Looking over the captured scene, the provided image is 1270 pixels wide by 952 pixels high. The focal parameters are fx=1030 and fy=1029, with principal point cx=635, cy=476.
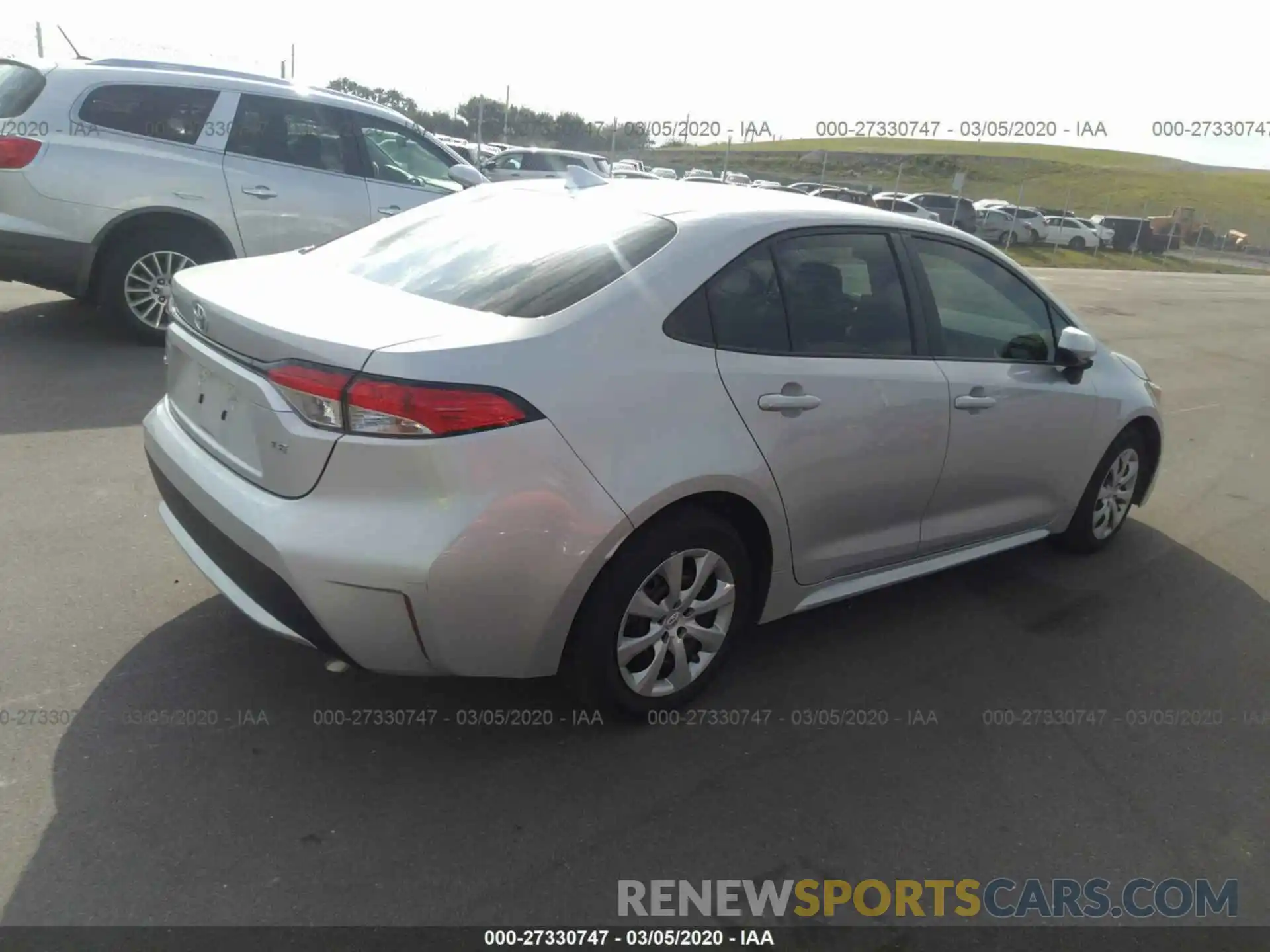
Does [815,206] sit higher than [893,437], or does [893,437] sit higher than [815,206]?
[815,206]

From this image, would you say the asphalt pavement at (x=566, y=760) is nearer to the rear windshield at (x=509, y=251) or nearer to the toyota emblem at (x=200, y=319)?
the toyota emblem at (x=200, y=319)

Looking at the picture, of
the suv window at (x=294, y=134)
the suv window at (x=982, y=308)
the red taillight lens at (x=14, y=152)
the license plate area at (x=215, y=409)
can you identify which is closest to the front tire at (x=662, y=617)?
the license plate area at (x=215, y=409)

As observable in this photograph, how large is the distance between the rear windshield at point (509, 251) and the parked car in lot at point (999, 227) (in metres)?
34.8

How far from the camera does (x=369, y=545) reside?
265 cm

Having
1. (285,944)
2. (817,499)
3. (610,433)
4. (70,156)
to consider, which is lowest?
(285,944)

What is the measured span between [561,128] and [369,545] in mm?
37806

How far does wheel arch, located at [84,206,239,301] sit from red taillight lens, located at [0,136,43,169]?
2.03ft

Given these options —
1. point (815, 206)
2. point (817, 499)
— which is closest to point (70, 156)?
point (815, 206)

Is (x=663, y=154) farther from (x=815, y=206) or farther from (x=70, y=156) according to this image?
(x=815, y=206)

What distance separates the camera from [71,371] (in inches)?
261

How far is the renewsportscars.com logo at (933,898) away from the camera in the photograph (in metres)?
2.65

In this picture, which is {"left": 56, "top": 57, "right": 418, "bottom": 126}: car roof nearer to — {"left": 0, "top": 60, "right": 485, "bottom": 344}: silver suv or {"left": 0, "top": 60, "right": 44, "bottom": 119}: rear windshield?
{"left": 0, "top": 60, "right": 485, "bottom": 344}: silver suv

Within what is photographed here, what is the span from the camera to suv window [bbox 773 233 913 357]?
3512mm

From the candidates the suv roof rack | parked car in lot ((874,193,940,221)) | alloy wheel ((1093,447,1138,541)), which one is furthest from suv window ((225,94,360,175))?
parked car in lot ((874,193,940,221))
